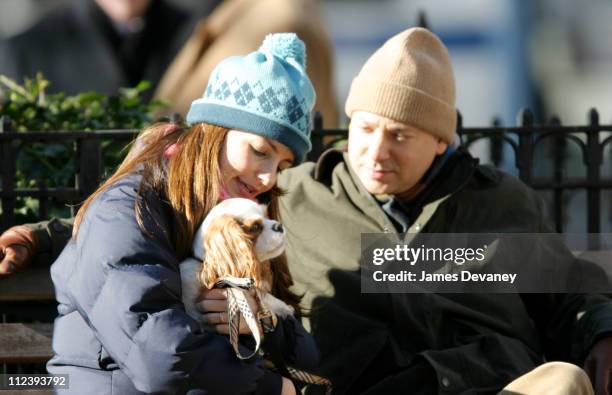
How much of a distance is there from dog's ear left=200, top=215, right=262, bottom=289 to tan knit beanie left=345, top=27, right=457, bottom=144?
1173 mm

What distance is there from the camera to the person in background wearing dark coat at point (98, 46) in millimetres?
8602

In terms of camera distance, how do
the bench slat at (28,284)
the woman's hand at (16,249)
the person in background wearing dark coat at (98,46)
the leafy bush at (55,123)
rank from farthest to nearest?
the person in background wearing dark coat at (98,46)
the leafy bush at (55,123)
the bench slat at (28,284)
the woman's hand at (16,249)

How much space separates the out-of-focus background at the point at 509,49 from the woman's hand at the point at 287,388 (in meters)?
6.23

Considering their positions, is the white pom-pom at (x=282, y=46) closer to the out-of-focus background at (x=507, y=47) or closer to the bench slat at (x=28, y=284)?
the bench slat at (x=28, y=284)

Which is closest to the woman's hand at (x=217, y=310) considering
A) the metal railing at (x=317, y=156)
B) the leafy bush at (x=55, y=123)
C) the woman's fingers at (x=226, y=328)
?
the woman's fingers at (x=226, y=328)

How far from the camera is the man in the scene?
3.94 metres

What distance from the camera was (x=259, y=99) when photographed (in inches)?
131

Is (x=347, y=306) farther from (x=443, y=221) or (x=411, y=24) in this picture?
(x=411, y=24)

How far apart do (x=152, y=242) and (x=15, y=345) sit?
1.40 m

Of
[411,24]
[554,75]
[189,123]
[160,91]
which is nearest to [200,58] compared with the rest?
[160,91]

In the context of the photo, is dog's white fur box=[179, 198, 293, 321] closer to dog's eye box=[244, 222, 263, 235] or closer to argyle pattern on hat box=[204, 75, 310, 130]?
dog's eye box=[244, 222, 263, 235]

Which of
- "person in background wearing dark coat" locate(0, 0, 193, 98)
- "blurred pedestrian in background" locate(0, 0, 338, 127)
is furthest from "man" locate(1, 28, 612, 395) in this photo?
"person in background wearing dark coat" locate(0, 0, 193, 98)

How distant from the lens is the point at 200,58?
840cm

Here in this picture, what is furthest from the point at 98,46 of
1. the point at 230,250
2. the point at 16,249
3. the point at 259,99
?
the point at 230,250
